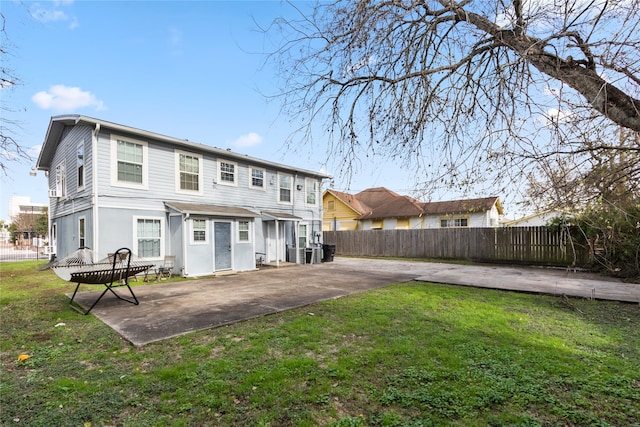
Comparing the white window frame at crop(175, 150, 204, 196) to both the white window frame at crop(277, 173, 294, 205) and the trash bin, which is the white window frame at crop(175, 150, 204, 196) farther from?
the trash bin

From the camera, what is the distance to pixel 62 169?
13.4 metres

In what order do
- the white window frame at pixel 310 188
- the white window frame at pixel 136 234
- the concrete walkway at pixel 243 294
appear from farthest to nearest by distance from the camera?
the white window frame at pixel 310 188
the white window frame at pixel 136 234
the concrete walkway at pixel 243 294

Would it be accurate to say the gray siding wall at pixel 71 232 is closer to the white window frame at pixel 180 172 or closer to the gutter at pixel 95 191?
the gutter at pixel 95 191

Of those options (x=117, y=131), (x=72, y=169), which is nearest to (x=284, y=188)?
(x=117, y=131)

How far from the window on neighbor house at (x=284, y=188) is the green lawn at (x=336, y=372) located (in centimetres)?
1084

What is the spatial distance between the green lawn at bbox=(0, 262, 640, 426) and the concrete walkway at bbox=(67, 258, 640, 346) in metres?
0.45

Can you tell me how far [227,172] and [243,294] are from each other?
24.0 ft

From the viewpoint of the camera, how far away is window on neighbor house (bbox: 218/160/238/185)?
43.7ft

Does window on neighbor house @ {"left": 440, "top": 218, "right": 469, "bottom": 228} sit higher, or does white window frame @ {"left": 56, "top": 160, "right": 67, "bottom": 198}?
white window frame @ {"left": 56, "top": 160, "right": 67, "bottom": 198}

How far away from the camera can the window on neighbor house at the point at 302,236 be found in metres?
16.6

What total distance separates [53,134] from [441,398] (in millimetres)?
16797

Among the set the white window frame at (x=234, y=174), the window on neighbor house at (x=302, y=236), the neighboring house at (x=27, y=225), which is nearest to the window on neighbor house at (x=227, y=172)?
the white window frame at (x=234, y=174)

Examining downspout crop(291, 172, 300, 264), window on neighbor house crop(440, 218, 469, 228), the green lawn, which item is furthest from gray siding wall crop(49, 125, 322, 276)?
window on neighbor house crop(440, 218, 469, 228)

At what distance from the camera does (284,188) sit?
53.5 ft
